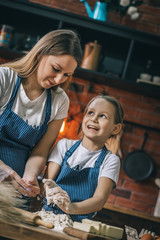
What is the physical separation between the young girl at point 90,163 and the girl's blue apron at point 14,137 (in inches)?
4.4

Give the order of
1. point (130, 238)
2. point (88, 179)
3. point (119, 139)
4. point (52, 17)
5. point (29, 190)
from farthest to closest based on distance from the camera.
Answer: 1. point (119, 139)
2. point (52, 17)
3. point (88, 179)
4. point (29, 190)
5. point (130, 238)

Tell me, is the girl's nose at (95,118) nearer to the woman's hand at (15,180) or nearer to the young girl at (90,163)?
the young girl at (90,163)

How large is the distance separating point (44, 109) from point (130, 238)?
59 cm

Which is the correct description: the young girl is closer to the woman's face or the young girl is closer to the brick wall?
the woman's face

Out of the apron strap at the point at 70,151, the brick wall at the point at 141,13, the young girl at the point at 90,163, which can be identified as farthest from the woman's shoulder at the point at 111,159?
the brick wall at the point at 141,13

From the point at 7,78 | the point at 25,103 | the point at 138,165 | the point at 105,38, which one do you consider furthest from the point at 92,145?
the point at 105,38

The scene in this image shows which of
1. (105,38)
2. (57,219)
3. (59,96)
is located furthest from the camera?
(105,38)

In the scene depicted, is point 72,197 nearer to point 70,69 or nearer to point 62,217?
point 62,217

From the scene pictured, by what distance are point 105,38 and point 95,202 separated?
1.88 m

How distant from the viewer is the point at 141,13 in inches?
106

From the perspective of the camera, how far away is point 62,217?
88 centimetres

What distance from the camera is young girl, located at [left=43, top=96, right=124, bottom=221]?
1.04m

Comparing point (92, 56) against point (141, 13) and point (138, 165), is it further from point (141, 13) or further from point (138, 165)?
point (138, 165)

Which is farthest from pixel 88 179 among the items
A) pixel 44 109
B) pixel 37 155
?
pixel 44 109
